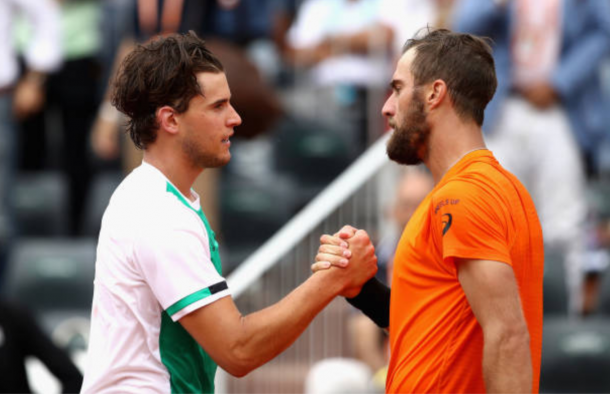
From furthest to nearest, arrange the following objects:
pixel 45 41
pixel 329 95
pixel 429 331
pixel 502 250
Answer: pixel 329 95 < pixel 45 41 < pixel 429 331 < pixel 502 250

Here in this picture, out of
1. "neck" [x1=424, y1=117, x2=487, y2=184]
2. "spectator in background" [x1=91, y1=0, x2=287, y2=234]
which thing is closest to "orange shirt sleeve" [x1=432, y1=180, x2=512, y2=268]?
"neck" [x1=424, y1=117, x2=487, y2=184]

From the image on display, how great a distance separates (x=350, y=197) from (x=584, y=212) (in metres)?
1.79

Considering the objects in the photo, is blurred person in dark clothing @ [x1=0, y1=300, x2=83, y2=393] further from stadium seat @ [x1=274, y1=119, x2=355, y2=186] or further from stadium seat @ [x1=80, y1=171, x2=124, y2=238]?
stadium seat @ [x1=274, y1=119, x2=355, y2=186]

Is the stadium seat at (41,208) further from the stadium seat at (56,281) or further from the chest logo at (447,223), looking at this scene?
the chest logo at (447,223)

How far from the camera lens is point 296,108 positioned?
926cm

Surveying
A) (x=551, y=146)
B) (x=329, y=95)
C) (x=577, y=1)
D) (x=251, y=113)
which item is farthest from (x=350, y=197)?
(x=329, y=95)

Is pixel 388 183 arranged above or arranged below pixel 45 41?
below

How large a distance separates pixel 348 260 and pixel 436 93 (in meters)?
0.56

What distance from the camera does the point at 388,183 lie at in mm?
5719

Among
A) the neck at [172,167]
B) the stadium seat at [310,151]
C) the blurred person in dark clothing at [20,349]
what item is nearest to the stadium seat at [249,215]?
the stadium seat at [310,151]

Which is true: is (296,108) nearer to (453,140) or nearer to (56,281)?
(56,281)

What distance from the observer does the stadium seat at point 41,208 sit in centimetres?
788

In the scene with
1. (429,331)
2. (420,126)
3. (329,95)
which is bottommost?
(429,331)

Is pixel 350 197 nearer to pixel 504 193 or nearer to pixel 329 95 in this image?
pixel 504 193
